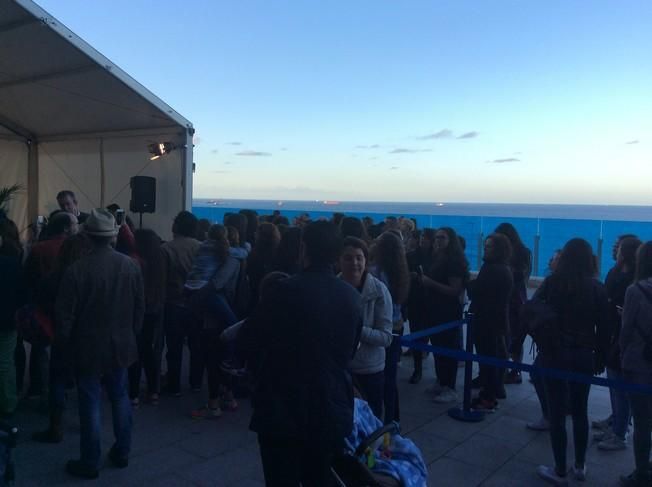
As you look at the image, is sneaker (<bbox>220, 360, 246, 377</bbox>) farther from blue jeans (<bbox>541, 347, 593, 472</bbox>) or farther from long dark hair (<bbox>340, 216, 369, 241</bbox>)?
long dark hair (<bbox>340, 216, 369, 241</bbox>)

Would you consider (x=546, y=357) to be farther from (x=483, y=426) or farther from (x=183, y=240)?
(x=183, y=240)

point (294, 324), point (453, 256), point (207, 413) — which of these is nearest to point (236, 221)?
point (207, 413)

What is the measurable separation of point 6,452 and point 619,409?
423cm

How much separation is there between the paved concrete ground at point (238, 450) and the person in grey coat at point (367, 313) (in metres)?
0.88

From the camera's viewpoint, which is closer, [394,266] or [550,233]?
[394,266]

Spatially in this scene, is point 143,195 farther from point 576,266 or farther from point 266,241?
point 576,266

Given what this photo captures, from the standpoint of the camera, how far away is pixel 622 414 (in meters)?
4.37

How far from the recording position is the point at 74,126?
10.7 meters

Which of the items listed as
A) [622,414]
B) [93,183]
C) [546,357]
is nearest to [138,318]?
[546,357]

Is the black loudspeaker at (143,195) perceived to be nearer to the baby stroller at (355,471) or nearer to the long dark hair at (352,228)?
the long dark hair at (352,228)

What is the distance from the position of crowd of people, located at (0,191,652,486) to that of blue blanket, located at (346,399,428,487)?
230 millimetres

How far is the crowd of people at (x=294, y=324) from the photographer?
2.10m

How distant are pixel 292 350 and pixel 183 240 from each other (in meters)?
3.46

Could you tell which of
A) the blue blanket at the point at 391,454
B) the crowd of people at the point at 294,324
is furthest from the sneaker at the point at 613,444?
the blue blanket at the point at 391,454
